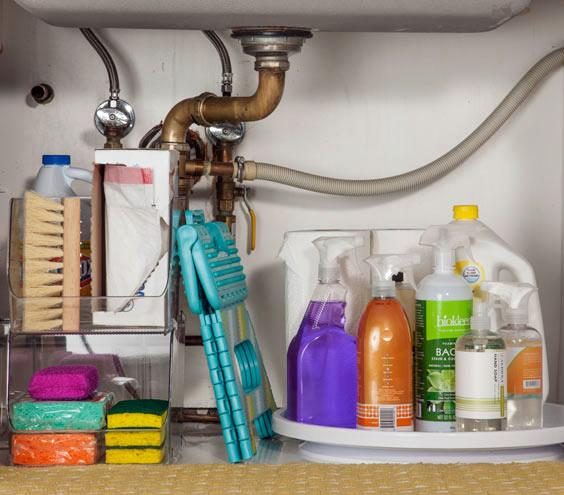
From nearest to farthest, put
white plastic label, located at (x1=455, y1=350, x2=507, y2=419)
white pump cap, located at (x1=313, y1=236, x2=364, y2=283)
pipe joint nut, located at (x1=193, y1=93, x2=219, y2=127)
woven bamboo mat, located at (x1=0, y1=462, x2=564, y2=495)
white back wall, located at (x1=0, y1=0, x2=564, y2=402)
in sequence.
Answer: woven bamboo mat, located at (x1=0, y1=462, x2=564, y2=495) < white plastic label, located at (x1=455, y1=350, x2=507, y2=419) < white pump cap, located at (x1=313, y1=236, x2=364, y2=283) < pipe joint nut, located at (x1=193, y1=93, x2=219, y2=127) < white back wall, located at (x1=0, y1=0, x2=564, y2=402)

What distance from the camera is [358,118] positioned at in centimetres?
168

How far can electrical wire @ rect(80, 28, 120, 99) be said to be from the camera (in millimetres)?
1611

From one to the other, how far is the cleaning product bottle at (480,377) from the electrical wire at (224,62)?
0.54 m

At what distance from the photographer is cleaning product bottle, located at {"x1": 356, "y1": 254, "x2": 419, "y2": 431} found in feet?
4.37

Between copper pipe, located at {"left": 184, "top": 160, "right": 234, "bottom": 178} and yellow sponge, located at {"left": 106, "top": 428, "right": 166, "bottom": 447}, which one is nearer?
yellow sponge, located at {"left": 106, "top": 428, "right": 166, "bottom": 447}

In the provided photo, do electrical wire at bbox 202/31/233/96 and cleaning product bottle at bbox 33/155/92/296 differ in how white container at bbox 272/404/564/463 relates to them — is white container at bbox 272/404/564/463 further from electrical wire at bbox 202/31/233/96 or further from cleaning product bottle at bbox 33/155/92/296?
electrical wire at bbox 202/31/233/96

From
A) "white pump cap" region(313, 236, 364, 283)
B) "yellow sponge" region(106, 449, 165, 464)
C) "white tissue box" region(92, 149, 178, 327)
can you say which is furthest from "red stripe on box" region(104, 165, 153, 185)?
"yellow sponge" region(106, 449, 165, 464)

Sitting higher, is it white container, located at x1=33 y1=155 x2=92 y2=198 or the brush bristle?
white container, located at x1=33 y1=155 x2=92 y2=198

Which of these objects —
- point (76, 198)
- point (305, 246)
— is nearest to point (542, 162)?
point (305, 246)

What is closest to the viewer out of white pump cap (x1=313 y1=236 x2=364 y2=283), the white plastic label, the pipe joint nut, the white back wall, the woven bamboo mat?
the woven bamboo mat

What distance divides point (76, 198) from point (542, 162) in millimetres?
737

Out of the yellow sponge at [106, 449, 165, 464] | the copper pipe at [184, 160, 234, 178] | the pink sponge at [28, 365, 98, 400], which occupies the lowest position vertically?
the yellow sponge at [106, 449, 165, 464]

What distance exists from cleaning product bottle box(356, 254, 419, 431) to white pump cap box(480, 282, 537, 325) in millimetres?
121

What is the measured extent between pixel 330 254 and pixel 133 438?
34 cm
